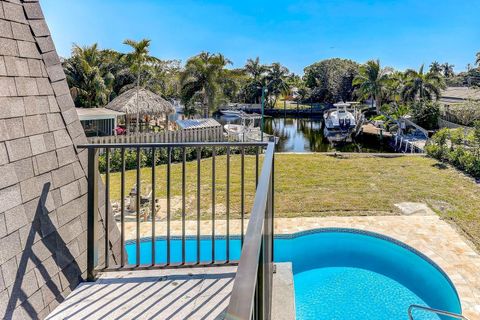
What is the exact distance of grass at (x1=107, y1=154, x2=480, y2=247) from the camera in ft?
21.0

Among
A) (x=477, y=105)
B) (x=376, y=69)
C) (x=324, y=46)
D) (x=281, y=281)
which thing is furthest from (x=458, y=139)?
(x=324, y=46)

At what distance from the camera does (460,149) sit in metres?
10.3

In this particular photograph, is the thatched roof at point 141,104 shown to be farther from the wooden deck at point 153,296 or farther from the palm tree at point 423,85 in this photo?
the palm tree at point 423,85

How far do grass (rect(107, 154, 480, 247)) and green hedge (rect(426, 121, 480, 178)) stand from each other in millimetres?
381

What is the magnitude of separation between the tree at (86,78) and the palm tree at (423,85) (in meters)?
21.0

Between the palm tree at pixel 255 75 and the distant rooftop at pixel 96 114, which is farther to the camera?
the palm tree at pixel 255 75

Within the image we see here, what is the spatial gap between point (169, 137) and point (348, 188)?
19.6ft

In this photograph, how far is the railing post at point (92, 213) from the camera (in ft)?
7.42

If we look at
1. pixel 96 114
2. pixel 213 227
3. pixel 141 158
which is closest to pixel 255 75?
pixel 96 114

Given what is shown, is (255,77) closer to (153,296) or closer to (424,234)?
(424,234)

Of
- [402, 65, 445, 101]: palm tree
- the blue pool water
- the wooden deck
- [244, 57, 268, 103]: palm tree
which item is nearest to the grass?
the blue pool water

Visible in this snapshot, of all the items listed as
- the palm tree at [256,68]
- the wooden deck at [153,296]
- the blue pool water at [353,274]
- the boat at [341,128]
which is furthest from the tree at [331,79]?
the wooden deck at [153,296]

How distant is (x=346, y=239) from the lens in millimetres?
5426

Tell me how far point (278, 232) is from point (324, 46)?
35.8 m
